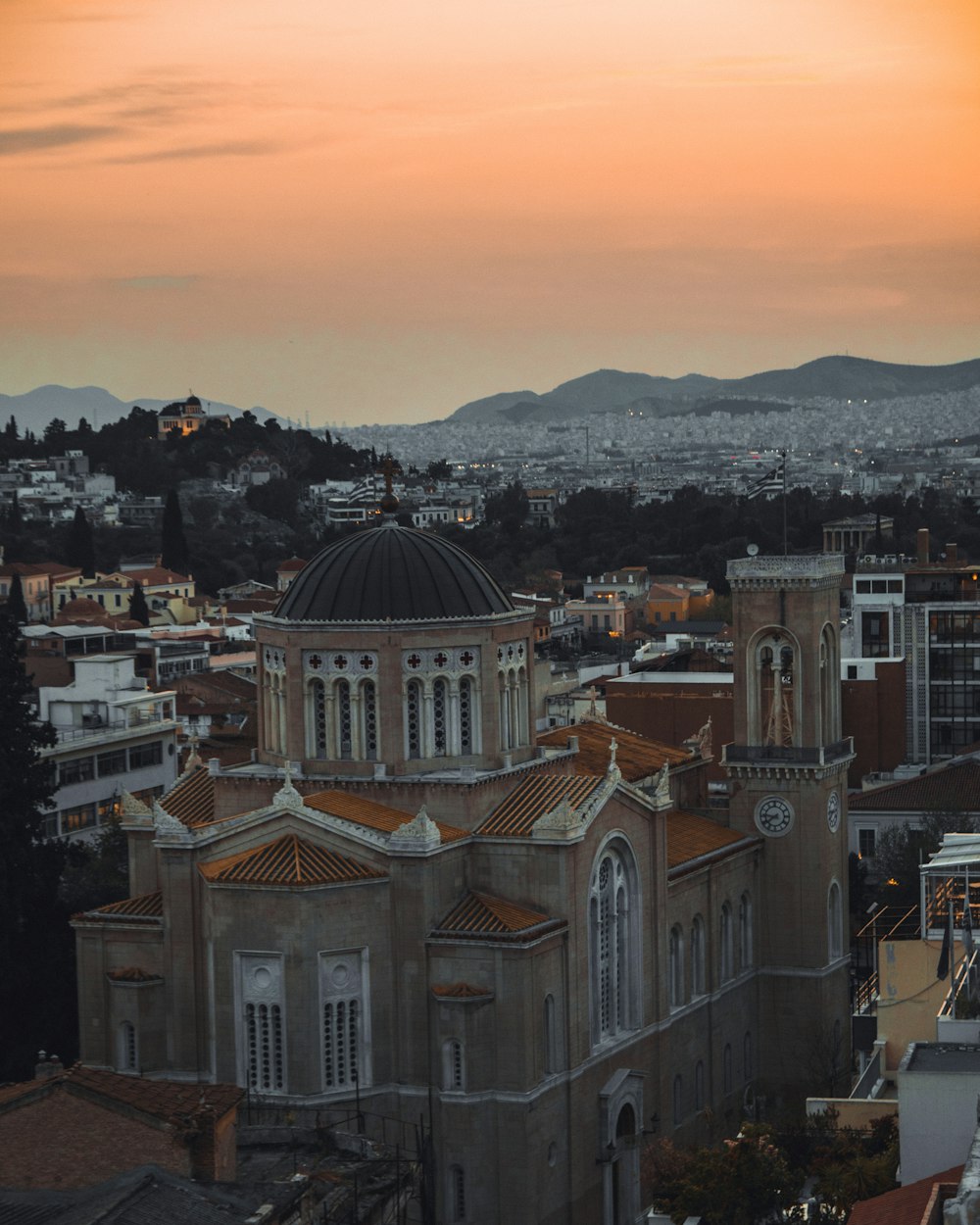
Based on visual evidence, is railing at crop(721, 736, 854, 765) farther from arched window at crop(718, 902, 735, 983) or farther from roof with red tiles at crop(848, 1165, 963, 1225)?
roof with red tiles at crop(848, 1165, 963, 1225)

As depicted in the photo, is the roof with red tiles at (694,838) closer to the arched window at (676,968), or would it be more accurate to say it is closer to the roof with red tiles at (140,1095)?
the arched window at (676,968)

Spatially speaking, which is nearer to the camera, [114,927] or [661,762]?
[114,927]

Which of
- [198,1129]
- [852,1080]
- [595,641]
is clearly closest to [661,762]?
[852,1080]

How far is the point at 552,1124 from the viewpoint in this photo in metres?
42.2

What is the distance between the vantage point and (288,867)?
1625 inches

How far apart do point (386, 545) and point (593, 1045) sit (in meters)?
9.48

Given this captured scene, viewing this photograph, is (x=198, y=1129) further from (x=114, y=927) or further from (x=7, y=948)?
(x=7, y=948)

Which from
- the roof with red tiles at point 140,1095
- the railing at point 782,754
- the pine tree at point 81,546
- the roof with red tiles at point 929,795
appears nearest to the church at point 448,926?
the railing at point 782,754

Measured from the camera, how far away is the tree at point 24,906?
159 feet

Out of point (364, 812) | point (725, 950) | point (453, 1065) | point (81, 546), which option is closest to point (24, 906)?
point (364, 812)

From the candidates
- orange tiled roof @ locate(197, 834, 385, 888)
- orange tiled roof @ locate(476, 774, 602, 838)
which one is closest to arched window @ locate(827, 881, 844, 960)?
orange tiled roof @ locate(476, 774, 602, 838)

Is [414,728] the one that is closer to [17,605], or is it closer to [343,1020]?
[343,1020]

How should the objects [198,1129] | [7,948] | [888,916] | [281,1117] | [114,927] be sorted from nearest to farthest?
[198,1129] → [281,1117] → [114,927] → [7,948] → [888,916]

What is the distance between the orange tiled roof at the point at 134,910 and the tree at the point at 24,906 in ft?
16.9
